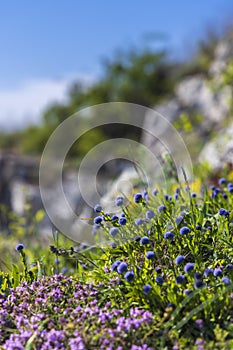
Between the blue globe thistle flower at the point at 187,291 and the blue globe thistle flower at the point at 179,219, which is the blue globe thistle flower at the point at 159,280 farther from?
the blue globe thistle flower at the point at 179,219

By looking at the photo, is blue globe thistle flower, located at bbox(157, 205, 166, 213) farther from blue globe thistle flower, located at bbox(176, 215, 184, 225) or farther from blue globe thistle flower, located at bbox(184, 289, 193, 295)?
blue globe thistle flower, located at bbox(184, 289, 193, 295)

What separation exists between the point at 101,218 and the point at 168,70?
1470 centimetres

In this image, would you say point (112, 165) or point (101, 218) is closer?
point (101, 218)

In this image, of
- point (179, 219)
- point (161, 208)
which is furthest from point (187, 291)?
point (161, 208)

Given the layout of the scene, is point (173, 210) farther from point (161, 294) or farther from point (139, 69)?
point (139, 69)

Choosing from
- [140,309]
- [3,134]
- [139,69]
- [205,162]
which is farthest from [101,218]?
[3,134]

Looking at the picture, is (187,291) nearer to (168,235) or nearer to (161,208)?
(168,235)

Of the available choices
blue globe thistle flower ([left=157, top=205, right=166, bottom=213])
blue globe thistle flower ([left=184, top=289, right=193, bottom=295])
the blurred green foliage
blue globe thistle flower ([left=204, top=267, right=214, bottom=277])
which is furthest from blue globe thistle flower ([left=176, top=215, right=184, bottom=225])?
the blurred green foliage

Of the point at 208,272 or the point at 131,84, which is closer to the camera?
the point at 208,272

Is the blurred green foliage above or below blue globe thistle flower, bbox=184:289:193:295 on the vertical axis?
above

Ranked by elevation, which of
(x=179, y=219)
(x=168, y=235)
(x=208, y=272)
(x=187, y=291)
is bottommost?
(x=187, y=291)

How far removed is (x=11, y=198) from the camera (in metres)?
10.4

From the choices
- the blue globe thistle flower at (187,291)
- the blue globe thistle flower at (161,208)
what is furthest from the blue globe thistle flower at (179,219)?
the blue globe thistle flower at (187,291)

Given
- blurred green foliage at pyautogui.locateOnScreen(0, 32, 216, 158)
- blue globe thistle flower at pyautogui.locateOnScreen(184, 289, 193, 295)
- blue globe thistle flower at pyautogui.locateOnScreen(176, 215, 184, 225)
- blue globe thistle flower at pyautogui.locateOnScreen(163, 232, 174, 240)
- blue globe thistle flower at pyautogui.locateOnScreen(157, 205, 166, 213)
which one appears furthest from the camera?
blurred green foliage at pyautogui.locateOnScreen(0, 32, 216, 158)
